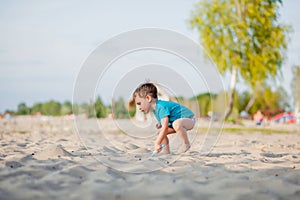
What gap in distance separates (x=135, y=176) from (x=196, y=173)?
589 millimetres

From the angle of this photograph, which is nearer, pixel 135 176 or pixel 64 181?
A: pixel 64 181

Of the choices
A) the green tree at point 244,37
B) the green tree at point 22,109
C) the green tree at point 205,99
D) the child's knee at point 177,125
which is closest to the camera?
the child's knee at point 177,125

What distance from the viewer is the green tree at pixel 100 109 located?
502cm

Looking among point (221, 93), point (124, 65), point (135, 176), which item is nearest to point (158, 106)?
point (124, 65)

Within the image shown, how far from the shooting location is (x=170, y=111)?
4.66m

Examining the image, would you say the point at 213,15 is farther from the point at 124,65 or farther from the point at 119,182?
the point at 119,182

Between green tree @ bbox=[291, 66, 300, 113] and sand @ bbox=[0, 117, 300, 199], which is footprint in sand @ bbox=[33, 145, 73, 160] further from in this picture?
green tree @ bbox=[291, 66, 300, 113]

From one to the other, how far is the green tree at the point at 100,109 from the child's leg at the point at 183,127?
114 centimetres

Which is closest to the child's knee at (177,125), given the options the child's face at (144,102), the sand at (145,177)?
the child's face at (144,102)

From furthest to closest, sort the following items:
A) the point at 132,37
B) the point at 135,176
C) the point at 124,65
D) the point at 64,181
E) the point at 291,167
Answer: the point at 124,65 < the point at 132,37 < the point at 291,167 < the point at 135,176 < the point at 64,181

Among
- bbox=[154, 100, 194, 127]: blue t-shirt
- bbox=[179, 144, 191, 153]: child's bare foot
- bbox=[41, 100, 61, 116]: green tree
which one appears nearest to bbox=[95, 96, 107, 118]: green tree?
bbox=[154, 100, 194, 127]: blue t-shirt

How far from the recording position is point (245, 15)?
17.6m

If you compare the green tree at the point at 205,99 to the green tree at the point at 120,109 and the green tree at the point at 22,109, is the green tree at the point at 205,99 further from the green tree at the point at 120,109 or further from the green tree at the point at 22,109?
the green tree at the point at 22,109

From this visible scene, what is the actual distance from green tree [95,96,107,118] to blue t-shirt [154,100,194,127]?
2.87 feet
